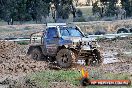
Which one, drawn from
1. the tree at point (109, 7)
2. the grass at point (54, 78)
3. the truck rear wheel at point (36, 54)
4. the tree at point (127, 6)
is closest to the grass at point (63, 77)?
the grass at point (54, 78)

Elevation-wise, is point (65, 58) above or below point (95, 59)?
above

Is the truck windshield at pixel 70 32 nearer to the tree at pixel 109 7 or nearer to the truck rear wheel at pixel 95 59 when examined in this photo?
the truck rear wheel at pixel 95 59

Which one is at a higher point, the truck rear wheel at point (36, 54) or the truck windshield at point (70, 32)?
the truck windshield at point (70, 32)

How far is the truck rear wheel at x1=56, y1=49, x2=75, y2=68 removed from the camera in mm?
19797

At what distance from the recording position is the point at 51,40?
21.4 metres

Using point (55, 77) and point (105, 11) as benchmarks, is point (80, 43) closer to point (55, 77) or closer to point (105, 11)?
point (55, 77)

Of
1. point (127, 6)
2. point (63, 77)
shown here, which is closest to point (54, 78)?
point (63, 77)

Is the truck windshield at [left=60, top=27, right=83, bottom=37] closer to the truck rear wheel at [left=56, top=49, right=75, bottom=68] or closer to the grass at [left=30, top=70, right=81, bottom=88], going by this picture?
the truck rear wheel at [left=56, top=49, right=75, bottom=68]

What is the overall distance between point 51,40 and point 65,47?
49.0 inches

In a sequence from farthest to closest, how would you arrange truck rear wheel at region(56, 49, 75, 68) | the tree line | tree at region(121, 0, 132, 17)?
1. tree at region(121, 0, 132, 17)
2. the tree line
3. truck rear wheel at region(56, 49, 75, 68)

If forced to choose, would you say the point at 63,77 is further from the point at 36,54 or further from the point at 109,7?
the point at 109,7

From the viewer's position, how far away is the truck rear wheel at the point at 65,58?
1980 cm

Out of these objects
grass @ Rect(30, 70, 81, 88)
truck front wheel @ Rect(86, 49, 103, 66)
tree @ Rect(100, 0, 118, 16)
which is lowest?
tree @ Rect(100, 0, 118, 16)

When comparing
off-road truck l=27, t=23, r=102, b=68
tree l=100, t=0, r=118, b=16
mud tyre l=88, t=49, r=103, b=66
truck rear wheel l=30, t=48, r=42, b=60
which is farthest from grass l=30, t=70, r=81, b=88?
tree l=100, t=0, r=118, b=16
